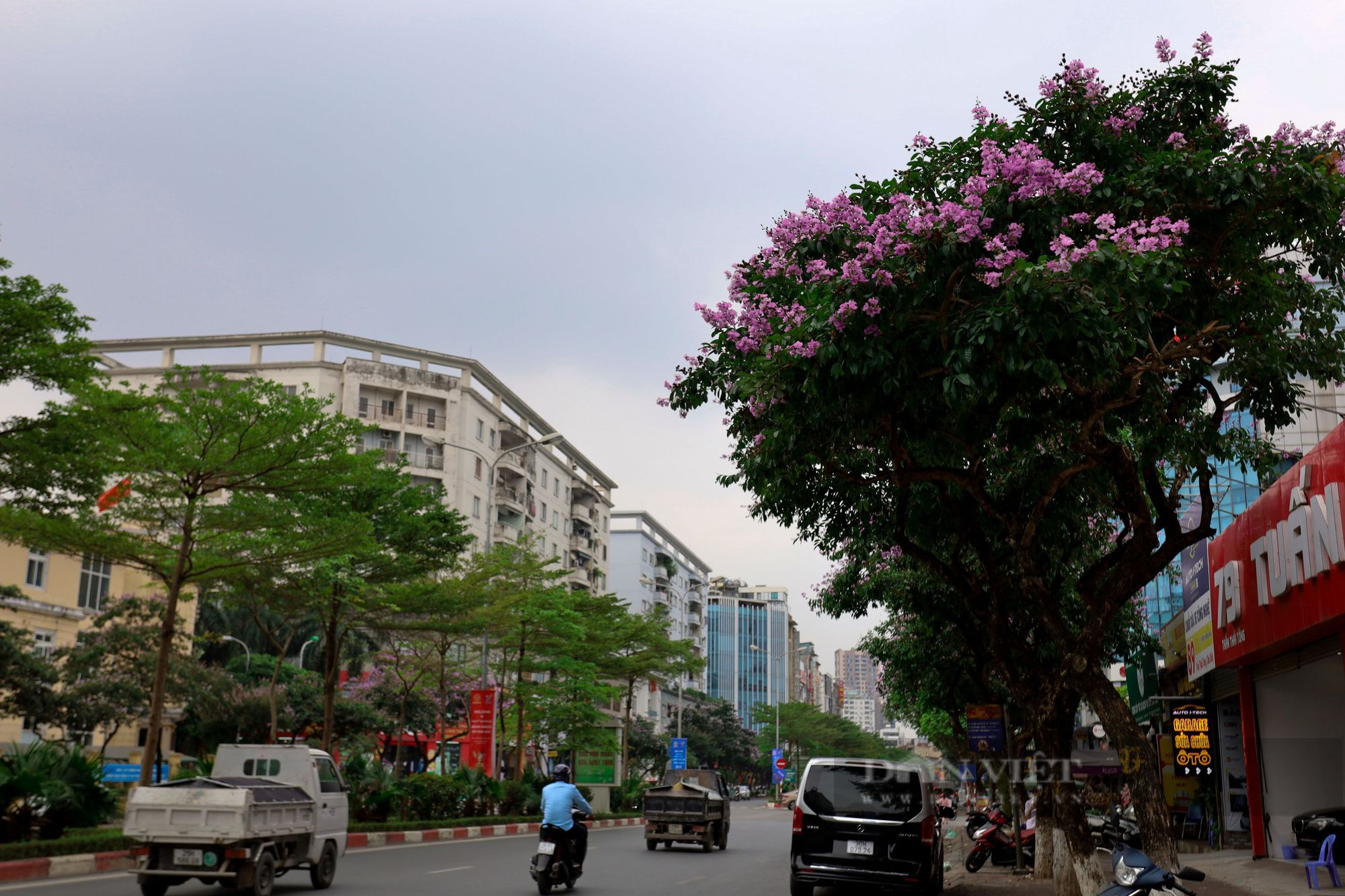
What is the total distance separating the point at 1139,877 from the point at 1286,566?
7752 millimetres

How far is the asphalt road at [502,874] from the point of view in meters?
13.9

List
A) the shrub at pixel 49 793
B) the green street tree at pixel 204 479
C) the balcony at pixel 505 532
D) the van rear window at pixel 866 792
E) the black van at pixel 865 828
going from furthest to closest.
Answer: the balcony at pixel 505 532
the green street tree at pixel 204 479
the shrub at pixel 49 793
the van rear window at pixel 866 792
the black van at pixel 865 828

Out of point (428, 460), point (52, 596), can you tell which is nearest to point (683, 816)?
point (52, 596)

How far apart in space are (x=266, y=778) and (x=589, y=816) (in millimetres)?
3988

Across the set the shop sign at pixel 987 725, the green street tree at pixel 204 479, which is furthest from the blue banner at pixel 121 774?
the shop sign at pixel 987 725

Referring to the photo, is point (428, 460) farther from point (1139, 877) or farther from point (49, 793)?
point (1139, 877)

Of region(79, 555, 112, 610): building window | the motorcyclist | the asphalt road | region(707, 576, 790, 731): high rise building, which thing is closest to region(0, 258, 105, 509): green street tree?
the asphalt road

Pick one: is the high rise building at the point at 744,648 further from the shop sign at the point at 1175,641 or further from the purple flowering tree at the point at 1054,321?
the purple flowering tree at the point at 1054,321

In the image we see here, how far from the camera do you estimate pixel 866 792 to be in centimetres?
1399

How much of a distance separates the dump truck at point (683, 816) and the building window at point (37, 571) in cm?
2798

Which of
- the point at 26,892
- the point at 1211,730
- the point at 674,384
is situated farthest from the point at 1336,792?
the point at 26,892

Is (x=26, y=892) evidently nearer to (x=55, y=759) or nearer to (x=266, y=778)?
A: (x=266, y=778)

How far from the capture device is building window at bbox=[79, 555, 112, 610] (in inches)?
1816

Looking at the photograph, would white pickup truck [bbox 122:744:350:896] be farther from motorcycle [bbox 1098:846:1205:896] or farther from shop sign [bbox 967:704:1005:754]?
shop sign [bbox 967:704:1005:754]
